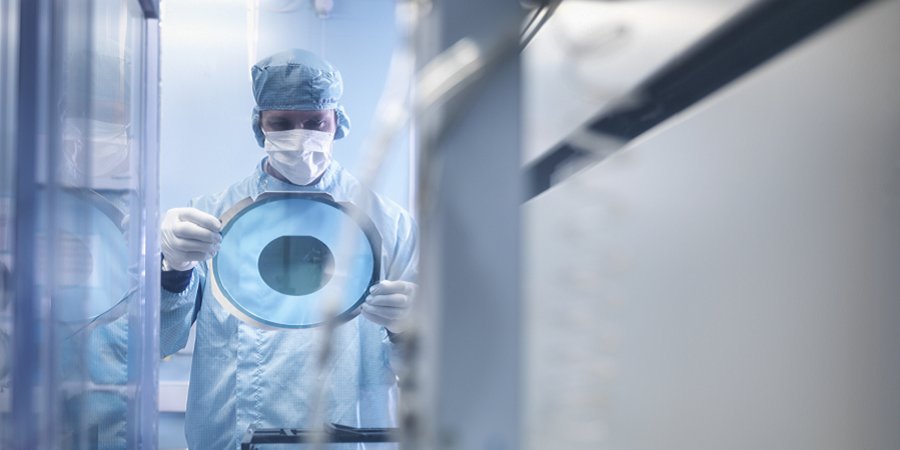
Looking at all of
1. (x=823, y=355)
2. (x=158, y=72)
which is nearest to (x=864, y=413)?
(x=823, y=355)

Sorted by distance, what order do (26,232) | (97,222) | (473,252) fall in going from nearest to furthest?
1. (473,252)
2. (26,232)
3. (97,222)

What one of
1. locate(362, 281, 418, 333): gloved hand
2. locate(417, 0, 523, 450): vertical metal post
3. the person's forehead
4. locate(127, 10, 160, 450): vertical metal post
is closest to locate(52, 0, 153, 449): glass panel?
locate(127, 10, 160, 450): vertical metal post

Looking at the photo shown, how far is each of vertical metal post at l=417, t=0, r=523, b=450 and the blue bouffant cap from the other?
770mm

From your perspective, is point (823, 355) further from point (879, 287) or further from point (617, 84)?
point (617, 84)

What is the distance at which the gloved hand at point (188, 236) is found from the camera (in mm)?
1091

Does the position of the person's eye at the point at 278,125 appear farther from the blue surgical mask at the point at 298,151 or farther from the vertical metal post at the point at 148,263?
the vertical metal post at the point at 148,263

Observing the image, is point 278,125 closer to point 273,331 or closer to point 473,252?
point 273,331

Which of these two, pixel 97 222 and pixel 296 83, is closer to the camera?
pixel 97 222

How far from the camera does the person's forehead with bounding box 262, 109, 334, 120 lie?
1130 mm

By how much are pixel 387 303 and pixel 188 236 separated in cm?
36

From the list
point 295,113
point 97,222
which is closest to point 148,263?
point 97,222

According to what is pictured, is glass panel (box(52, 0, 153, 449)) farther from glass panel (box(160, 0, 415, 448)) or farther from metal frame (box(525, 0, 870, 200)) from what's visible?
metal frame (box(525, 0, 870, 200))

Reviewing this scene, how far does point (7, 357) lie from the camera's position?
598mm

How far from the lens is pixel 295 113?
1.14 m
